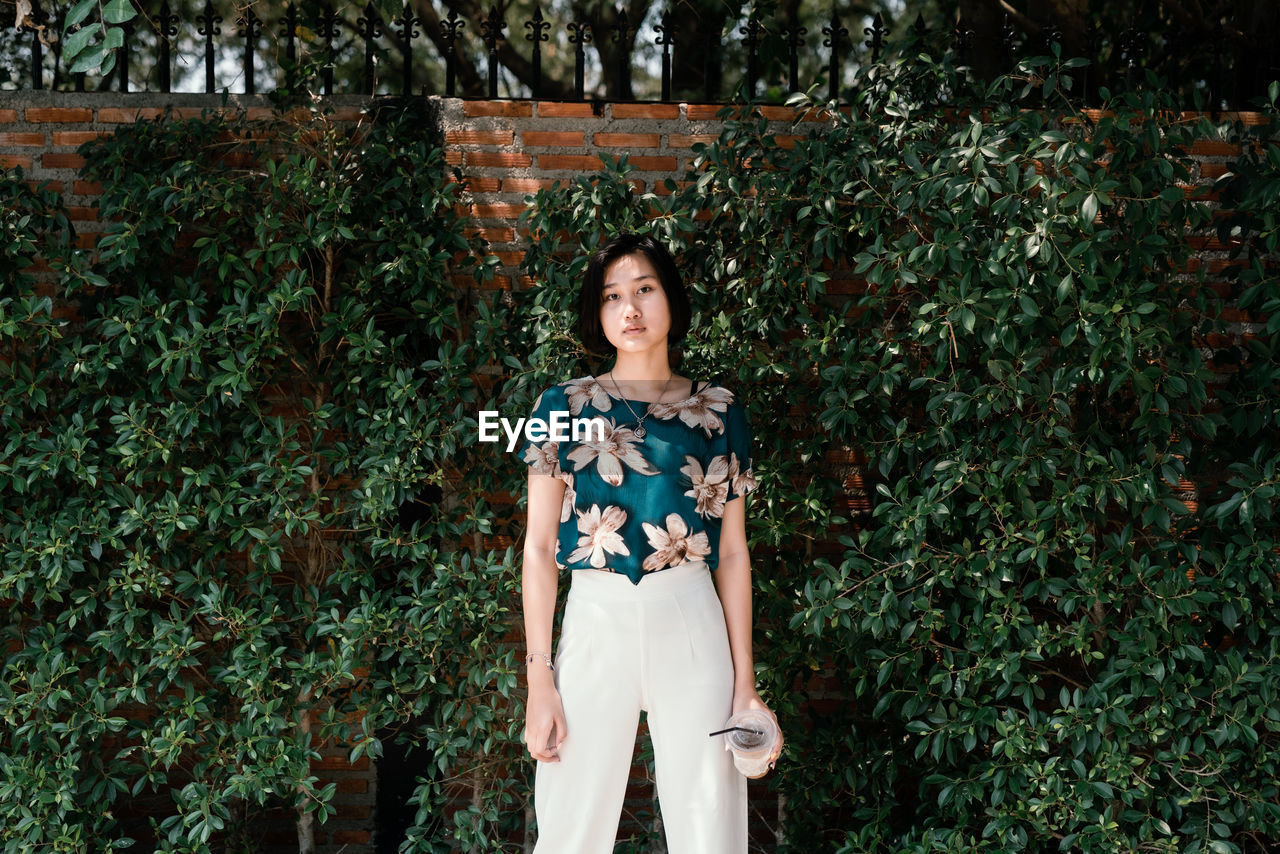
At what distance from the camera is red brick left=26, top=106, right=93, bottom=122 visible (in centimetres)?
335

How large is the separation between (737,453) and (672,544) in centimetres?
29

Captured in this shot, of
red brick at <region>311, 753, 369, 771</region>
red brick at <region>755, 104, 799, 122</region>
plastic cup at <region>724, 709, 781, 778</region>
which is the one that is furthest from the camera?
red brick at <region>311, 753, 369, 771</region>

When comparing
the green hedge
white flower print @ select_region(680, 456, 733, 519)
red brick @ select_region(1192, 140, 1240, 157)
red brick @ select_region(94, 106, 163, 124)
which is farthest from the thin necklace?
red brick @ select_region(1192, 140, 1240, 157)

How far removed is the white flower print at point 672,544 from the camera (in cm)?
231

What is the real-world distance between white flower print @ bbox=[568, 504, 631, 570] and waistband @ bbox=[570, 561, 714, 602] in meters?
0.04

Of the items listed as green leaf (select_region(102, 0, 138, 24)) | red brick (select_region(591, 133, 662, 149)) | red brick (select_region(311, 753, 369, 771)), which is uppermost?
green leaf (select_region(102, 0, 138, 24))

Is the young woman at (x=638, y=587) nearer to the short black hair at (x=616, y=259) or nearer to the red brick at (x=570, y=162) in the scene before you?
the short black hair at (x=616, y=259)

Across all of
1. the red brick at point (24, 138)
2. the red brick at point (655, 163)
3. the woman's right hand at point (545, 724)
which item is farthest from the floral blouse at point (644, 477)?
the red brick at point (24, 138)

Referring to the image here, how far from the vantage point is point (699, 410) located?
2449 millimetres

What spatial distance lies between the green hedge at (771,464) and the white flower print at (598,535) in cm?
71

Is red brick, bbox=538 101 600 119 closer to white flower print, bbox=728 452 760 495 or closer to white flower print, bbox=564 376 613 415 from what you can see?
white flower print, bbox=564 376 613 415

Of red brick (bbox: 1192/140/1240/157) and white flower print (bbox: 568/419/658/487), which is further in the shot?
red brick (bbox: 1192/140/1240/157)

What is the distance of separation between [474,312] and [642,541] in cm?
126

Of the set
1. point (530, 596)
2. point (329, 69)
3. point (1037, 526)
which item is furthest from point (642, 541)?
point (329, 69)
